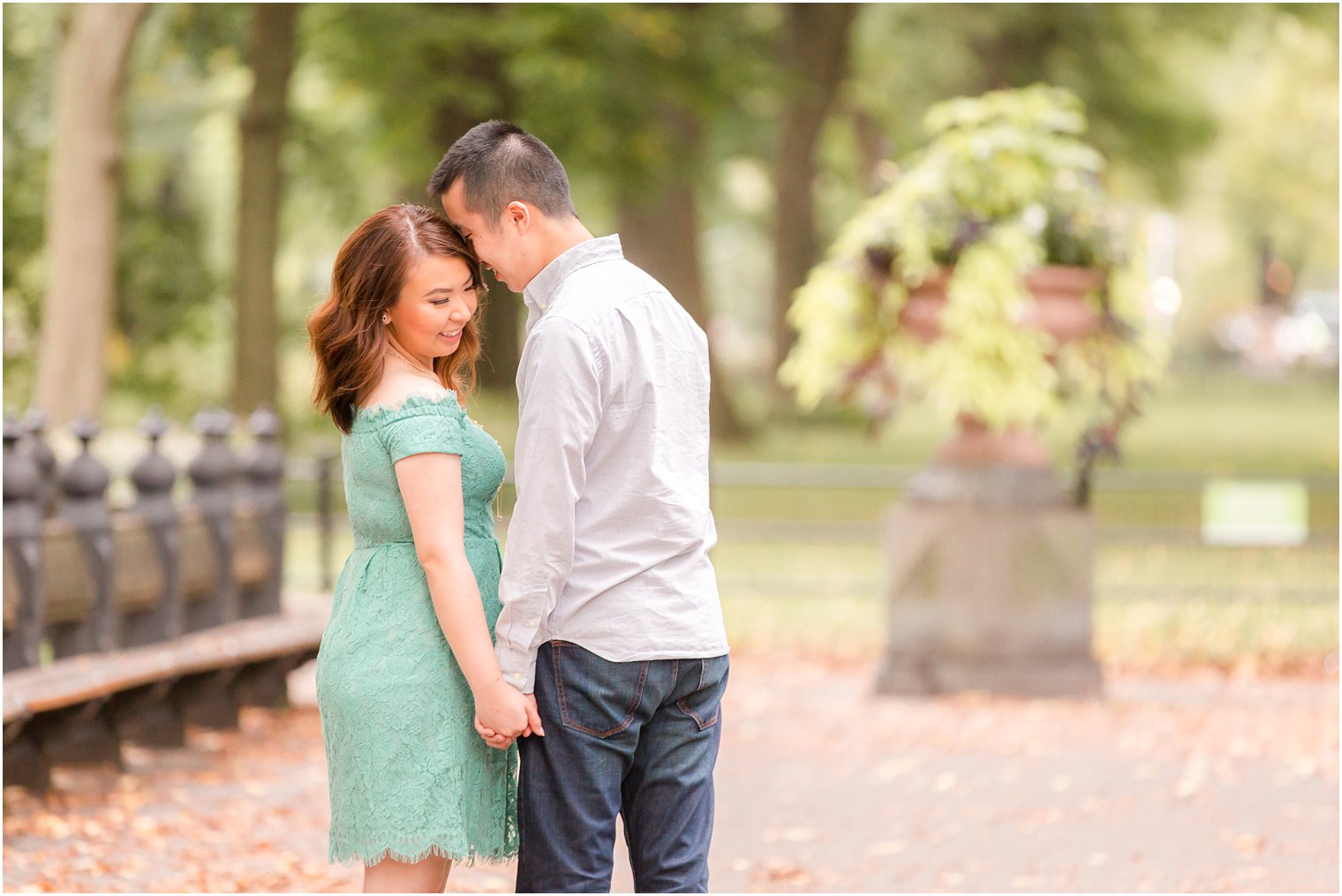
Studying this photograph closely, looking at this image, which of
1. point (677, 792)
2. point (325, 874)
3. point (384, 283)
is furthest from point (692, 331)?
point (325, 874)

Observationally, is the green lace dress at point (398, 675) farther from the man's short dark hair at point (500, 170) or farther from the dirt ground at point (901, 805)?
the dirt ground at point (901, 805)

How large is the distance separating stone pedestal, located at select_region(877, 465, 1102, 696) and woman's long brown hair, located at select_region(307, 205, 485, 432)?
238 inches

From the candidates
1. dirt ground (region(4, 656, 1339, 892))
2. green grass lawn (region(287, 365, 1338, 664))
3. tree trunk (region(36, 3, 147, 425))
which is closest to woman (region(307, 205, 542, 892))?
dirt ground (region(4, 656, 1339, 892))

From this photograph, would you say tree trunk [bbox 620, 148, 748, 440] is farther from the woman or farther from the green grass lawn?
the woman

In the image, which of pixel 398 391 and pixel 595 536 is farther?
pixel 398 391

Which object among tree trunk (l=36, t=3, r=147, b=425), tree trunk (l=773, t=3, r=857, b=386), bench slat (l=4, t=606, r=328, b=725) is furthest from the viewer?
tree trunk (l=773, t=3, r=857, b=386)

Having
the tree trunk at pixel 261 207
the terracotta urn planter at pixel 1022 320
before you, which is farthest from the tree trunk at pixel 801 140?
the terracotta urn planter at pixel 1022 320

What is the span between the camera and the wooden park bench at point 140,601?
20.3 feet

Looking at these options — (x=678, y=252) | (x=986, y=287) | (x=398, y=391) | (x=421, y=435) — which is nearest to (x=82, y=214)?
(x=986, y=287)

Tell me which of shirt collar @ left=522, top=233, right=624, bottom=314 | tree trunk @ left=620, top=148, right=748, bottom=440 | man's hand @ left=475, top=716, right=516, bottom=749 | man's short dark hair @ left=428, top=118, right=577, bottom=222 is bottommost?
man's hand @ left=475, top=716, right=516, bottom=749

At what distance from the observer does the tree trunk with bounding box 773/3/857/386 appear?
2462cm

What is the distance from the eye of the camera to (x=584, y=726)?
10.5 feet

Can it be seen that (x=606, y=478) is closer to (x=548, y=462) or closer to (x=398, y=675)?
(x=548, y=462)

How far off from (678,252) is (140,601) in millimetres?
16280
